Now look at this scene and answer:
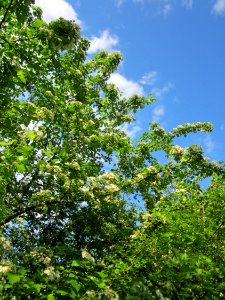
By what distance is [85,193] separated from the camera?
11.8 m

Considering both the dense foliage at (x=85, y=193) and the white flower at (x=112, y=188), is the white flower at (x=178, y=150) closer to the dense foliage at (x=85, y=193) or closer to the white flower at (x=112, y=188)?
the dense foliage at (x=85, y=193)

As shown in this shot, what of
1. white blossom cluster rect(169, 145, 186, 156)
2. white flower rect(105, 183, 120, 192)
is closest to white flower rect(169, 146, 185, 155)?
white blossom cluster rect(169, 145, 186, 156)

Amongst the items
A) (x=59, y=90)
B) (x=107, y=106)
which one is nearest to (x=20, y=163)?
(x=59, y=90)

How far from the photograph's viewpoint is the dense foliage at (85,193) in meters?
5.52

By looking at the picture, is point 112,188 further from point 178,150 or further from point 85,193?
point 178,150

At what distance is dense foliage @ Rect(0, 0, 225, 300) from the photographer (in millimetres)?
5516

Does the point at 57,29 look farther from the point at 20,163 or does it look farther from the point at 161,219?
the point at 161,219

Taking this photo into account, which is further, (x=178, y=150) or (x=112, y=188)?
(x=178, y=150)

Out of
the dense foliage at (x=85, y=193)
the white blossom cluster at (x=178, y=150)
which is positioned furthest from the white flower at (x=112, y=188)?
the white blossom cluster at (x=178, y=150)

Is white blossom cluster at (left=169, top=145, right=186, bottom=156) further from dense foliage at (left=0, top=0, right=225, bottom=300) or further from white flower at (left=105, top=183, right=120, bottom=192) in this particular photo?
white flower at (left=105, top=183, right=120, bottom=192)

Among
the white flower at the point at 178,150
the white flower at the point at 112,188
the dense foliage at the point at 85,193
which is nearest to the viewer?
the dense foliage at the point at 85,193

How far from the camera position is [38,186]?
14.8 m

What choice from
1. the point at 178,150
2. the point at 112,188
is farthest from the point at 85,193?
the point at 178,150

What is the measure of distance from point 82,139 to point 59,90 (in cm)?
262
